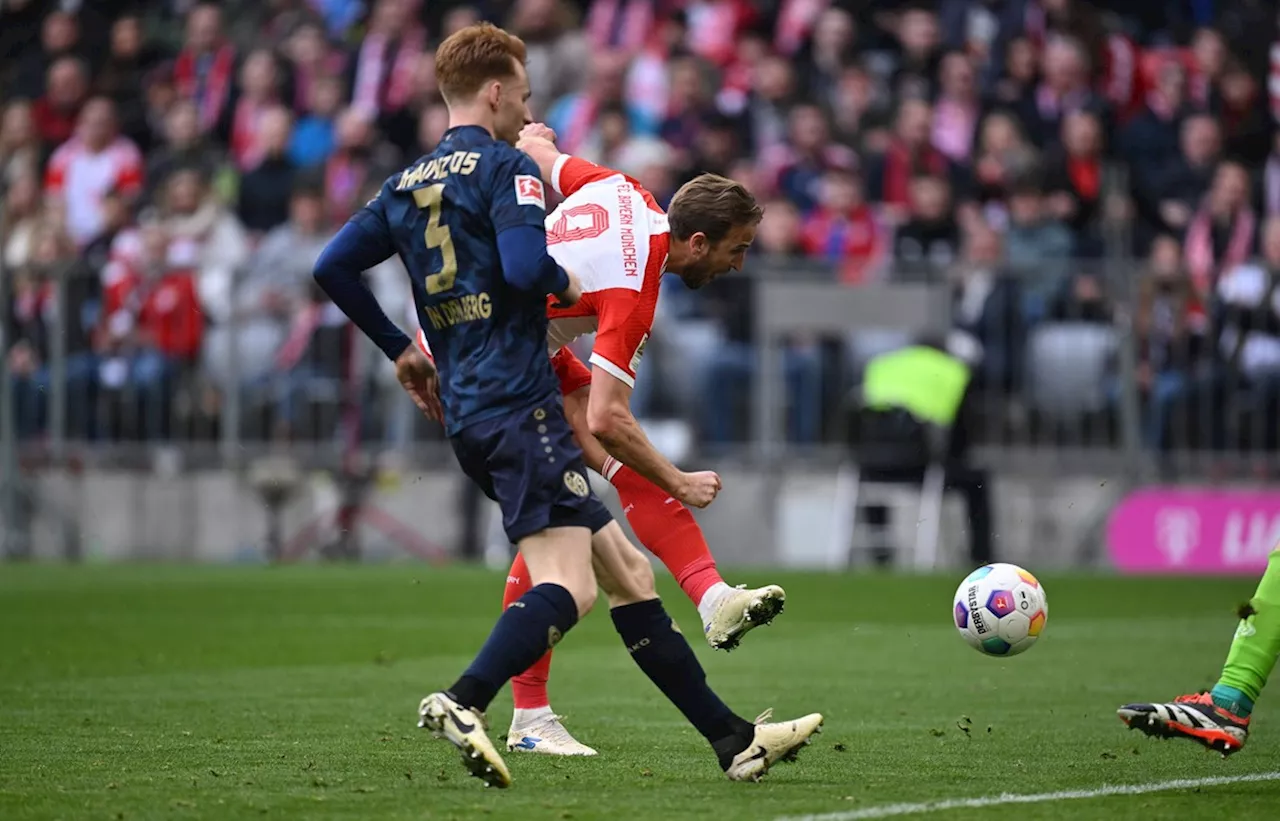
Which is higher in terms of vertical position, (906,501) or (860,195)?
(860,195)

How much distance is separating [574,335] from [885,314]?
990 centimetres

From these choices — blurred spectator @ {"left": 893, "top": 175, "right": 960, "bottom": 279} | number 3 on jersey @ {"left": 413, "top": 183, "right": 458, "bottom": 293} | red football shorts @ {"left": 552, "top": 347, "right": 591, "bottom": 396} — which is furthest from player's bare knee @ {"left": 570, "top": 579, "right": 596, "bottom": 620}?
blurred spectator @ {"left": 893, "top": 175, "right": 960, "bottom": 279}

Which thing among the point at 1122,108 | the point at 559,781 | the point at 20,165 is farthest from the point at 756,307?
the point at 559,781

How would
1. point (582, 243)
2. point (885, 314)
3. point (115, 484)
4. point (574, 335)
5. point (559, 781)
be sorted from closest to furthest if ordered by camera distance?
point (559, 781) → point (582, 243) → point (574, 335) → point (885, 314) → point (115, 484)

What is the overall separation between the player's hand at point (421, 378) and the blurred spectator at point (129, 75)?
15.9 m

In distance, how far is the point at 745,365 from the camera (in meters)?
17.8

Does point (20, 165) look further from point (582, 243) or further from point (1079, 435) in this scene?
point (582, 243)

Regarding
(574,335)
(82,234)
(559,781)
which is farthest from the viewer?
(82,234)

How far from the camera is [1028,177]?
17906mm

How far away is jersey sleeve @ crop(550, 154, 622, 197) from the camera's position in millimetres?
7246

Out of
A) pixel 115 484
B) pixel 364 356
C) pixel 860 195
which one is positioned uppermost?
pixel 860 195

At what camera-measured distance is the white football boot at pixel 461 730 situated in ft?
18.7

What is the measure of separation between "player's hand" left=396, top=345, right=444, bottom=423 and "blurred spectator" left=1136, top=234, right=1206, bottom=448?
1165 cm

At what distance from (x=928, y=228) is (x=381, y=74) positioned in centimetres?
597
